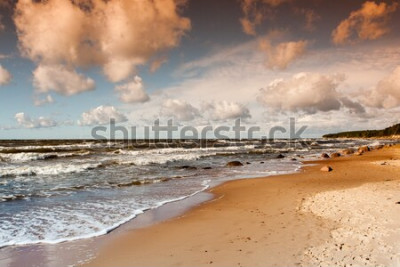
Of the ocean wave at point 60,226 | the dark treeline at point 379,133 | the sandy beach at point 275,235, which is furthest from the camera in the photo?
the dark treeline at point 379,133

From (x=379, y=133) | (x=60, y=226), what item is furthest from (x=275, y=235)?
(x=379, y=133)

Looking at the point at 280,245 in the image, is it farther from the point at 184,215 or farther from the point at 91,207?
the point at 91,207

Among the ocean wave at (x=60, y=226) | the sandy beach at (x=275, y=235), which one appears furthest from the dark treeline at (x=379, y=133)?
the ocean wave at (x=60, y=226)

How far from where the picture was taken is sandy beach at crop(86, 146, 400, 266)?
6.20m

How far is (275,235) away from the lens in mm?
7625

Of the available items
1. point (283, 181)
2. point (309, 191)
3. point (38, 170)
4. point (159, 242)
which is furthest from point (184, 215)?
point (38, 170)

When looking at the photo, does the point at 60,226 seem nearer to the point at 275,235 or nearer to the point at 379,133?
the point at 275,235

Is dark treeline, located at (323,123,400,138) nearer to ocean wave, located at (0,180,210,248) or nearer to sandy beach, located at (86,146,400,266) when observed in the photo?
sandy beach, located at (86,146,400,266)

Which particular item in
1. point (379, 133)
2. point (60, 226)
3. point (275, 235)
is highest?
point (379, 133)

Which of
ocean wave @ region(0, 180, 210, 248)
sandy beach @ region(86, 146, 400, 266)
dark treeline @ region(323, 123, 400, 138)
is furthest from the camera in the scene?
dark treeline @ region(323, 123, 400, 138)

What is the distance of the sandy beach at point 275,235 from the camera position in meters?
6.20

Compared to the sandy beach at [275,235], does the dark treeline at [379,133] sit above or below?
above

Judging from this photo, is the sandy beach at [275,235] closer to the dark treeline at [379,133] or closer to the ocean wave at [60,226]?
the ocean wave at [60,226]

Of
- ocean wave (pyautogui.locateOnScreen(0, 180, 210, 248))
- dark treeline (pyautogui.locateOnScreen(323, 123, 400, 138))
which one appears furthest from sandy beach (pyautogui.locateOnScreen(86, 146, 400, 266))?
dark treeline (pyautogui.locateOnScreen(323, 123, 400, 138))
